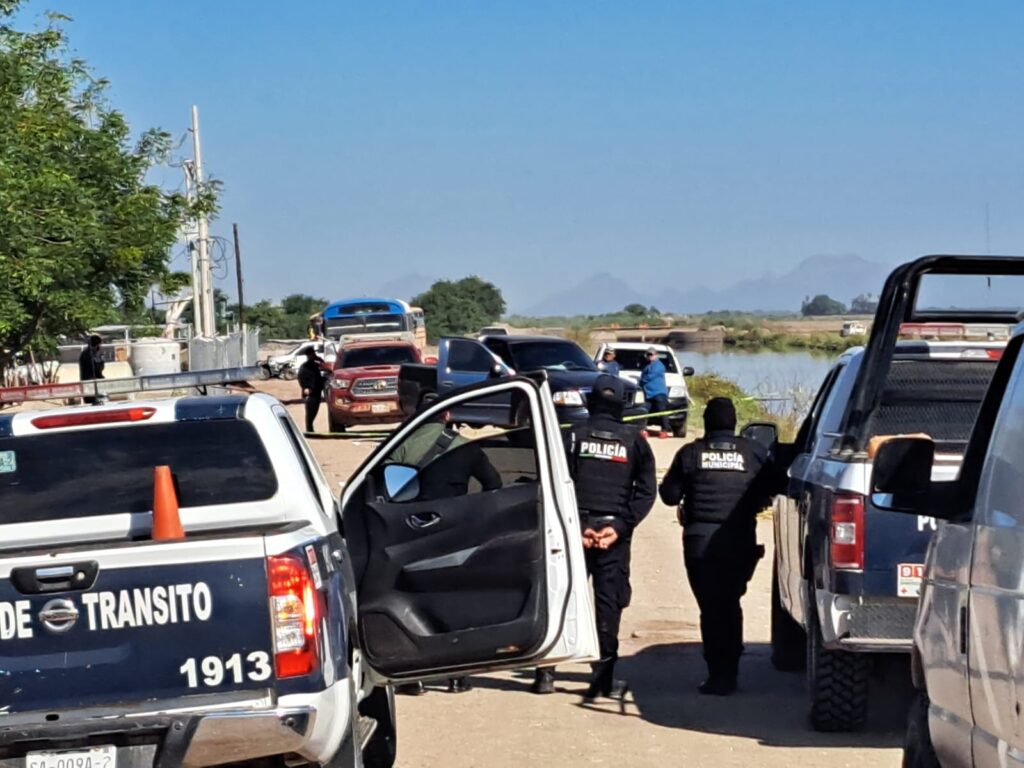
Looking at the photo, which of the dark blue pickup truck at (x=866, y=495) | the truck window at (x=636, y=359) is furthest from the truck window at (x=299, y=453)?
the truck window at (x=636, y=359)

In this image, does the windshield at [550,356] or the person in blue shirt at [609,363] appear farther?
the person in blue shirt at [609,363]

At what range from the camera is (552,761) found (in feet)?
27.0

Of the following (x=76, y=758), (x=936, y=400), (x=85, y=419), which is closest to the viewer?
(x=76, y=758)

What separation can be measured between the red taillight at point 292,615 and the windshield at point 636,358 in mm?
27369

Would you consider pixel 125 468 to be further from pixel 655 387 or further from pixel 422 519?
pixel 655 387

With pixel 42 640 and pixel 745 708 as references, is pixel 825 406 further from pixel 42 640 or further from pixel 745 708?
pixel 42 640

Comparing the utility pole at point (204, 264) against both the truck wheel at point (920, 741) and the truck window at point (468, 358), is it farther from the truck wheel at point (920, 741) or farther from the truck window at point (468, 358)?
the truck wheel at point (920, 741)

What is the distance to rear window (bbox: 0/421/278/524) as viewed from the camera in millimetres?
6359

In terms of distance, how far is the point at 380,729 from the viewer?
26.2ft

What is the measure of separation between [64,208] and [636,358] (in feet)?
58.4

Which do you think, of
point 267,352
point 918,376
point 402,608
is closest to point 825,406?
point 918,376

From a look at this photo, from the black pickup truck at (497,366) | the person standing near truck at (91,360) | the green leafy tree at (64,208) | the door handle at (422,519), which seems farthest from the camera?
the black pickup truck at (497,366)

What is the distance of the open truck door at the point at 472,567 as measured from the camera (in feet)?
24.3

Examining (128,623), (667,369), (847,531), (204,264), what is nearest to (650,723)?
(847,531)
